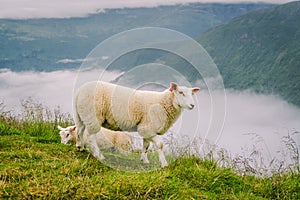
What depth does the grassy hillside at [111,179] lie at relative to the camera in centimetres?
593

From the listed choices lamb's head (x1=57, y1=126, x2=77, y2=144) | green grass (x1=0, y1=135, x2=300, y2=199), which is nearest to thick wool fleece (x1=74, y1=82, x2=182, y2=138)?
green grass (x1=0, y1=135, x2=300, y2=199)

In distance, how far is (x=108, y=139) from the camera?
1175 cm

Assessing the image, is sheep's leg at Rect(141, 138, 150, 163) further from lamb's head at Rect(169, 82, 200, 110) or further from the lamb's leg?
the lamb's leg

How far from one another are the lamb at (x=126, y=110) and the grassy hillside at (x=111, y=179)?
2.13 ft

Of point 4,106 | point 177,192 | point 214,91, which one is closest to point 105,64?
point 214,91

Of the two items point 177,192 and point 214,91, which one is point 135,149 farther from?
point 177,192

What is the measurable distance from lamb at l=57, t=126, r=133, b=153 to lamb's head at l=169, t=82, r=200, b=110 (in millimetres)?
2613

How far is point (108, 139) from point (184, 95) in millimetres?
3606

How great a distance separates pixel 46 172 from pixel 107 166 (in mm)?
1300

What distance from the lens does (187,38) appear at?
830cm

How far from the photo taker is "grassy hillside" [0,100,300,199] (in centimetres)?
593

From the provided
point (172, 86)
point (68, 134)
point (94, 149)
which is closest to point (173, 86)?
point (172, 86)

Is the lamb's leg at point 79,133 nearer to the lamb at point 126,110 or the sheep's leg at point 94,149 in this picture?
the lamb at point 126,110

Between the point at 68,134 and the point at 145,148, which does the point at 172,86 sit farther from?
the point at 68,134
